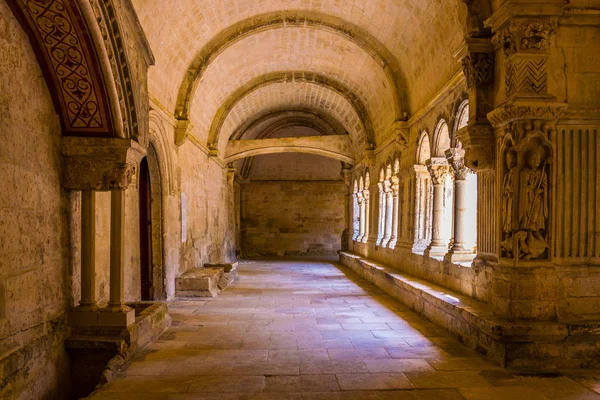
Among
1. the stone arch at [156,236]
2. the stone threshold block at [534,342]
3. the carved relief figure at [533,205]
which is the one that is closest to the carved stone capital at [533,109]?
the carved relief figure at [533,205]

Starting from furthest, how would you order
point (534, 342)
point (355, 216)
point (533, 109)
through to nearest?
point (355, 216) < point (533, 109) < point (534, 342)

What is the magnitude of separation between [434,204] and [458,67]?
2.48 m

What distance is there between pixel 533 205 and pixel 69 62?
14.9 feet

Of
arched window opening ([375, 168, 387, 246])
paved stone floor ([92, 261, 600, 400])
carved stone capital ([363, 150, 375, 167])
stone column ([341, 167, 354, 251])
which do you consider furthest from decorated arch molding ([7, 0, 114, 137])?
stone column ([341, 167, 354, 251])

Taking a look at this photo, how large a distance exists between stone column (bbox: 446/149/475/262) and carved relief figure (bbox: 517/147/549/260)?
2.19 metres

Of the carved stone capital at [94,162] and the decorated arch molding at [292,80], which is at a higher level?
the decorated arch molding at [292,80]

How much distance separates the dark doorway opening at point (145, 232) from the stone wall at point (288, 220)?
516 inches

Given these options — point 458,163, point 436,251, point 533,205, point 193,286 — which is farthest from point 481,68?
point 193,286

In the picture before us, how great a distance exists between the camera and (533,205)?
4570 mm

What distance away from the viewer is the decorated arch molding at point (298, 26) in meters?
9.20

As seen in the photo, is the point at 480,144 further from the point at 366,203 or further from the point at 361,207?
the point at 361,207

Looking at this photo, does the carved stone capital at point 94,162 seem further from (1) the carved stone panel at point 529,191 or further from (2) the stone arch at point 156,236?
(1) the carved stone panel at point 529,191

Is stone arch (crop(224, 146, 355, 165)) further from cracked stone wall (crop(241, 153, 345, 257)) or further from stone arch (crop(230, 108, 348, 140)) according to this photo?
cracked stone wall (crop(241, 153, 345, 257))

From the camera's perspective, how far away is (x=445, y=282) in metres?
7.01
